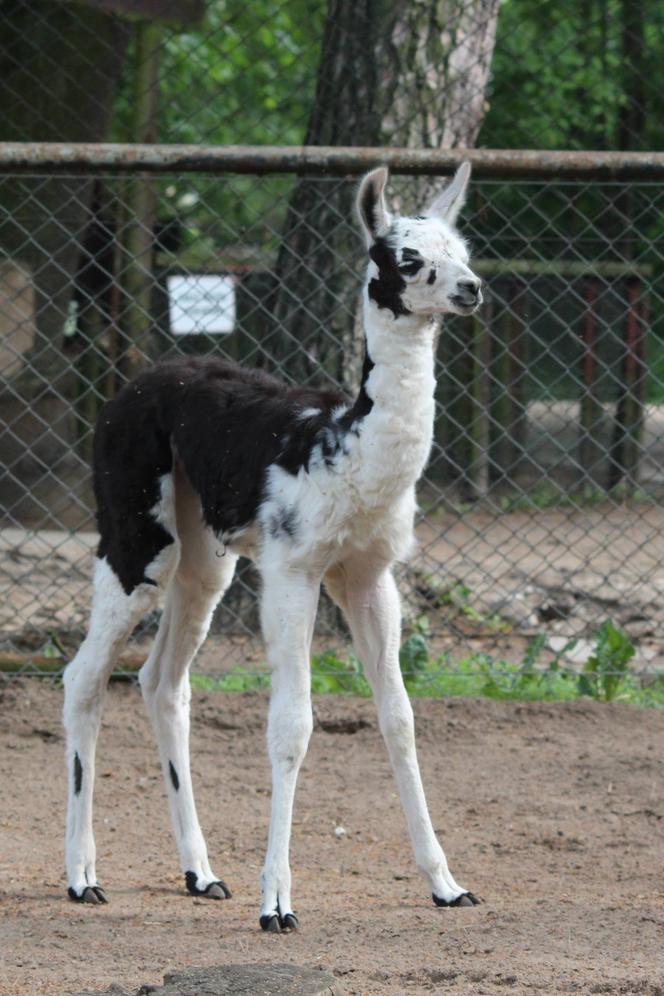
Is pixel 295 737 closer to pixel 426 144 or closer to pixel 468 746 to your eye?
pixel 468 746

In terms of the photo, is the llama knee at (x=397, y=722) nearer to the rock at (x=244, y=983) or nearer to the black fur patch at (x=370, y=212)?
the rock at (x=244, y=983)

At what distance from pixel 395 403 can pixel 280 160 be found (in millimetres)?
1940

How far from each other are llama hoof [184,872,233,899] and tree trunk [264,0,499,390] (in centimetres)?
264

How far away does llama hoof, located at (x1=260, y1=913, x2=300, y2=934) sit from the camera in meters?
3.49

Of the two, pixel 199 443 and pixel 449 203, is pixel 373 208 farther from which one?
pixel 199 443

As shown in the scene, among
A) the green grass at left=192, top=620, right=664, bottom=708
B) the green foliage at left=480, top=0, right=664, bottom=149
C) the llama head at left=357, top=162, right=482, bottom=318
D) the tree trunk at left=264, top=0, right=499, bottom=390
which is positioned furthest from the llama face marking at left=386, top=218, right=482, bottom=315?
the green foliage at left=480, top=0, right=664, bottom=149

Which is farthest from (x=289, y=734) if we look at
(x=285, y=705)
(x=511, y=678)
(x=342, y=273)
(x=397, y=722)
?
(x=342, y=273)

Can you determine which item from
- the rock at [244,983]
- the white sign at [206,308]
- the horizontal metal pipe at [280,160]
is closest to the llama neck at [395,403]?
the rock at [244,983]

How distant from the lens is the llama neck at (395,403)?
3506 mm

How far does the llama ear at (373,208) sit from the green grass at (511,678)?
259 centimetres

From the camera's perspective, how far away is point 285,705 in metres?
3.64

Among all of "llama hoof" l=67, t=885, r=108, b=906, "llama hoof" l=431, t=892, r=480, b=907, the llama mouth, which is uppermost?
the llama mouth

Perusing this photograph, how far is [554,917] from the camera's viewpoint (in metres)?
3.56

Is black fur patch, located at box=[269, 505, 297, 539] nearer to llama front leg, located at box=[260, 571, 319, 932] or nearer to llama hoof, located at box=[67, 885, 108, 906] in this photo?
llama front leg, located at box=[260, 571, 319, 932]
